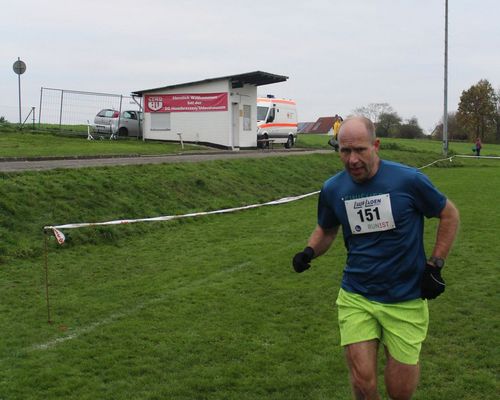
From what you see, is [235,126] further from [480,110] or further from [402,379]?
[480,110]

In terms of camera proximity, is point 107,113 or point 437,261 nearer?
point 437,261

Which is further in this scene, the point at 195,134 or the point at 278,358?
the point at 195,134

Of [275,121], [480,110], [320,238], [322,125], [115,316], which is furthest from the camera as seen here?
[322,125]

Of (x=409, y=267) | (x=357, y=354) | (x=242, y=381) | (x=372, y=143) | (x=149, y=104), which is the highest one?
(x=149, y=104)

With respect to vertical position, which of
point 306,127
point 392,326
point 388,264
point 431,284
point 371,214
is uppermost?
point 306,127

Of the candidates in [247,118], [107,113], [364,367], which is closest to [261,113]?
[247,118]

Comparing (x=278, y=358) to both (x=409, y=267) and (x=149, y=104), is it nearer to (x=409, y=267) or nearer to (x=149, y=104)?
(x=409, y=267)

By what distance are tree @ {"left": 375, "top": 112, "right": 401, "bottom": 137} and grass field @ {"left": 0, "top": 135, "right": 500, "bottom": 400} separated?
254ft

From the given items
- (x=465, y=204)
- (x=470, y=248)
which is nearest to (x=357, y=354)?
(x=470, y=248)

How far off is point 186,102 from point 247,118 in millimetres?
3462

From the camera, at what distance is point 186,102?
3366cm

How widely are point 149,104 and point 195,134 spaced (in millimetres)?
3381

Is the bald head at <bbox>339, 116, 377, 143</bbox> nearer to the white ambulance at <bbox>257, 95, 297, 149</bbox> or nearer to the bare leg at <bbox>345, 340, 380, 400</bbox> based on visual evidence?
the bare leg at <bbox>345, 340, 380, 400</bbox>

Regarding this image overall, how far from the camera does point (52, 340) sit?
6035 mm
